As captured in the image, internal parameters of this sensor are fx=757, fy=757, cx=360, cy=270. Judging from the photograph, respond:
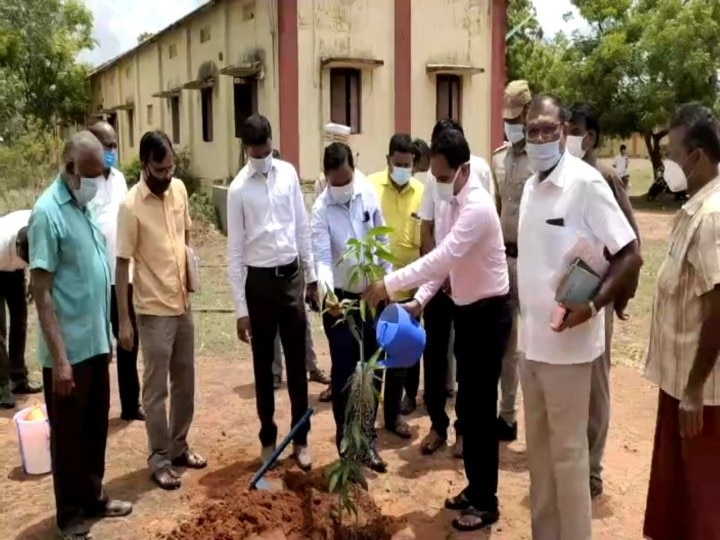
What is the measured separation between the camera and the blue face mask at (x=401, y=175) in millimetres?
5449

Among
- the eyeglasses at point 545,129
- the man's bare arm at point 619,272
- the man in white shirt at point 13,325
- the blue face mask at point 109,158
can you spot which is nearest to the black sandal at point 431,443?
the man's bare arm at point 619,272

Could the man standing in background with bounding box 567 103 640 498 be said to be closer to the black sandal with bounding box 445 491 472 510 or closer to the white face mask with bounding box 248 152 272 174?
the black sandal with bounding box 445 491 472 510

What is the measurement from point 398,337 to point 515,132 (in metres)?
1.93

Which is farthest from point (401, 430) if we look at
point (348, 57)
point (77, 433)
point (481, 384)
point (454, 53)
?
point (454, 53)

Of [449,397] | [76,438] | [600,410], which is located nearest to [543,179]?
[600,410]

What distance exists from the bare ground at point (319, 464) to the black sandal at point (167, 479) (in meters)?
0.05

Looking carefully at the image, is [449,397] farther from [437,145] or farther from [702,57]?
[702,57]

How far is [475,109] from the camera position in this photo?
16.8 meters

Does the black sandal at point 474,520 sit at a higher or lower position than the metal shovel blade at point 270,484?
lower

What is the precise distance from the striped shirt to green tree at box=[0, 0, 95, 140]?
18907 mm

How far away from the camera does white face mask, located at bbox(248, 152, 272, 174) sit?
4527 mm

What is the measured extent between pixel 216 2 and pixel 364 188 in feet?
44.4

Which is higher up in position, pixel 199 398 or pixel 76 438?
pixel 76 438

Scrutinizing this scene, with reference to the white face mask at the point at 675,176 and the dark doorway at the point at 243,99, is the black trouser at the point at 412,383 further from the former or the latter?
the dark doorway at the point at 243,99
